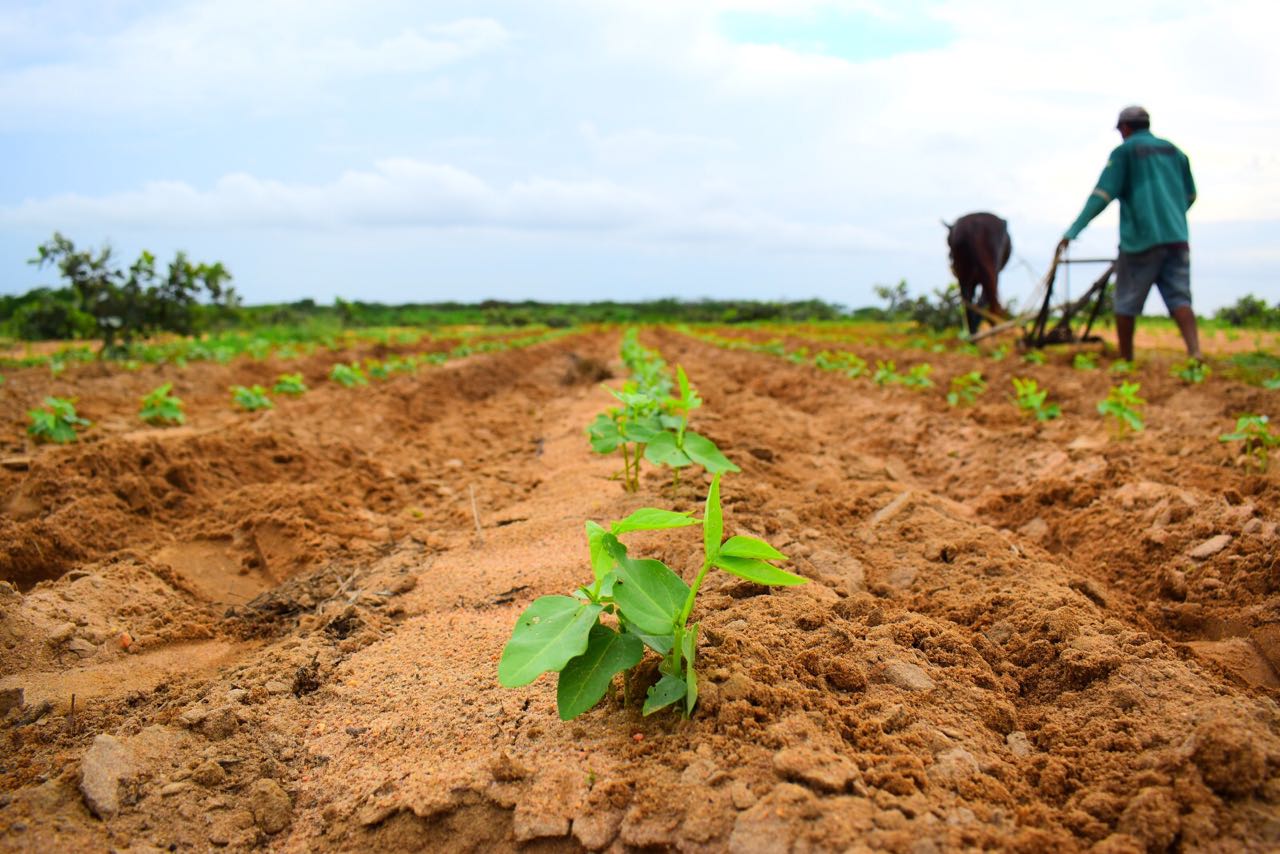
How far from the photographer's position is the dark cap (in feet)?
24.5

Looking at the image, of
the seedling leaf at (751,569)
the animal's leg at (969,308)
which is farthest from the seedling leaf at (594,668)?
the animal's leg at (969,308)

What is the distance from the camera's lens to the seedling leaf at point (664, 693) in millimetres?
1587

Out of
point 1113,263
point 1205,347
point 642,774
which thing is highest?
point 1113,263

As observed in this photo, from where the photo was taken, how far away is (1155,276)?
7.62m

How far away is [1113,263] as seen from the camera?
842 cm

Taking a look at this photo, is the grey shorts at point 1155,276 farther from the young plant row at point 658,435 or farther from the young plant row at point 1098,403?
the young plant row at point 658,435

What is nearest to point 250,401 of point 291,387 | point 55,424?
point 291,387

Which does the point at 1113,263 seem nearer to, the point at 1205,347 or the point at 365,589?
the point at 1205,347

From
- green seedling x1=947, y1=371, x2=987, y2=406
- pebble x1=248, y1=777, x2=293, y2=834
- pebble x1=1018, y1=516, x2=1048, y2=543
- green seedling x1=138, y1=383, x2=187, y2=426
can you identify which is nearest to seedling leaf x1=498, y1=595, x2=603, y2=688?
pebble x1=248, y1=777, x2=293, y2=834

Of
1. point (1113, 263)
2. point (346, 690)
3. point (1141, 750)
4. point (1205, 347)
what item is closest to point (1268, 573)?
point (1141, 750)

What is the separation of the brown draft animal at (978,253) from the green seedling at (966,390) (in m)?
8.00

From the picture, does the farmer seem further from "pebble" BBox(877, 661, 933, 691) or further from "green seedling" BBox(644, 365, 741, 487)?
"pebble" BBox(877, 661, 933, 691)

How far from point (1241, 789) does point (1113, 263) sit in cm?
858

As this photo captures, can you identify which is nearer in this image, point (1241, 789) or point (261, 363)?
point (1241, 789)
